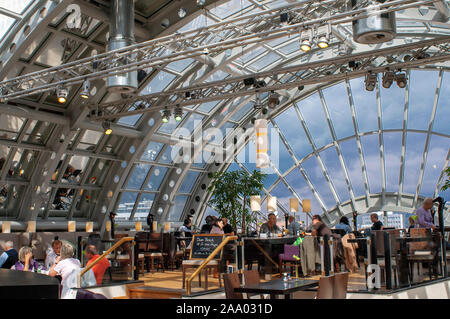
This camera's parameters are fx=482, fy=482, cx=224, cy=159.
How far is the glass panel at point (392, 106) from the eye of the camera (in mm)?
15375

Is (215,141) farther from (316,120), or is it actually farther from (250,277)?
(250,277)

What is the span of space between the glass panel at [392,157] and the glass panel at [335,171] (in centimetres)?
149

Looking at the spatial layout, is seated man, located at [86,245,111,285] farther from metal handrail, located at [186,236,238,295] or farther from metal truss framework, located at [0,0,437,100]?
metal truss framework, located at [0,0,437,100]

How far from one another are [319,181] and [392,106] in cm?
359

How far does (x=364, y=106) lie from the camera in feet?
52.6

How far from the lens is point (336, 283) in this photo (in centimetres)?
512

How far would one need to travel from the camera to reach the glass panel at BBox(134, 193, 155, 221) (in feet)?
56.7

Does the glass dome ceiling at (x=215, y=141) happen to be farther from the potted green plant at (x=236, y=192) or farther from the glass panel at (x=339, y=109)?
the potted green plant at (x=236, y=192)

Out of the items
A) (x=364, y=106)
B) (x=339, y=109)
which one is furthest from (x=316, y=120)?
(x=364, y=106)

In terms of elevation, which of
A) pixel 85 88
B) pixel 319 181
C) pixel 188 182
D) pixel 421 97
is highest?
pixel 421 97

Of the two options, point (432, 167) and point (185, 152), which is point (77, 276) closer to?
point (185, 152)

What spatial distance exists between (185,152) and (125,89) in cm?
774

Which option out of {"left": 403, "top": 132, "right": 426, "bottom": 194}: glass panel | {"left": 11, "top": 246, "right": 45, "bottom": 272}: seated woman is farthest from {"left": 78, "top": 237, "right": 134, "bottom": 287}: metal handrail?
{"left": 403, "top": 132, "right": 426, "bottom": 194}: glass panel
